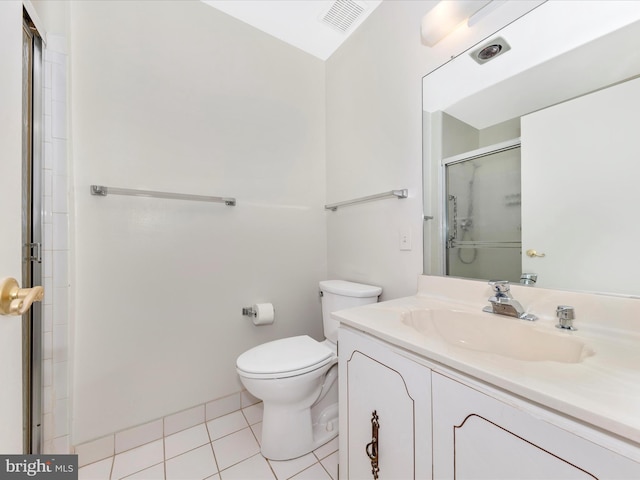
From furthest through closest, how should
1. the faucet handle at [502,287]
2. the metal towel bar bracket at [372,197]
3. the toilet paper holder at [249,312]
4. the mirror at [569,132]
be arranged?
1. the toilet paper holder at [249,312]
2. the metal towel bar bracket at [372,197]
3. the faucet handle at [502,287]
4. the mirror at [569,132]

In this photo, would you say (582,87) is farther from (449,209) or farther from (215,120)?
(215,120)

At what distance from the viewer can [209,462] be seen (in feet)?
3.92

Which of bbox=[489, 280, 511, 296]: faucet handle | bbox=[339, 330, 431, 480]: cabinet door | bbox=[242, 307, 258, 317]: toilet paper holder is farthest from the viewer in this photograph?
bbox=[242, 307, 258, 317]: toilet paper holder

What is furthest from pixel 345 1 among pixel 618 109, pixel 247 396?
pixel 247 396

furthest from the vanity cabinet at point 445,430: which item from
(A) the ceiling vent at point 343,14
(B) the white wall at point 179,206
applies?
(A) the ceiling vent at point 343,14

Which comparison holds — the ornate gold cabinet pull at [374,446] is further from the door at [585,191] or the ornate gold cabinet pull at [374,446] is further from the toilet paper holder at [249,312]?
the toilet paper holder at [249,312]

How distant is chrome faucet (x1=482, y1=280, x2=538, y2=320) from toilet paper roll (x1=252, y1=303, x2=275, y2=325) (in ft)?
3.55

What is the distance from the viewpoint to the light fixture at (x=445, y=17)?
1036 millimetres

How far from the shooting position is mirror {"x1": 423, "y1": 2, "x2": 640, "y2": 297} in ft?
2.47

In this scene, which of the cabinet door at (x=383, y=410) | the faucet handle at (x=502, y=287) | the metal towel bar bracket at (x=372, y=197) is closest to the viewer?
A: the cabinet door at (x=383, y=410)

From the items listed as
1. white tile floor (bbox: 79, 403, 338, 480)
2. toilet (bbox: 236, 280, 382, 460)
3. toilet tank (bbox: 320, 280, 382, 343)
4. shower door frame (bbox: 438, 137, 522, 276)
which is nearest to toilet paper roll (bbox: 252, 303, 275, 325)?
toilet (bbox: 236, 280, 382, 460)

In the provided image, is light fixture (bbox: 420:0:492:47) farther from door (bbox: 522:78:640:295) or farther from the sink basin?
the sink basin

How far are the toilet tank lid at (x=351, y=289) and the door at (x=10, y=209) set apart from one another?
45.1 inches

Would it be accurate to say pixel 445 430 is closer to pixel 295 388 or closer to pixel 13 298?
pixel 295 388
